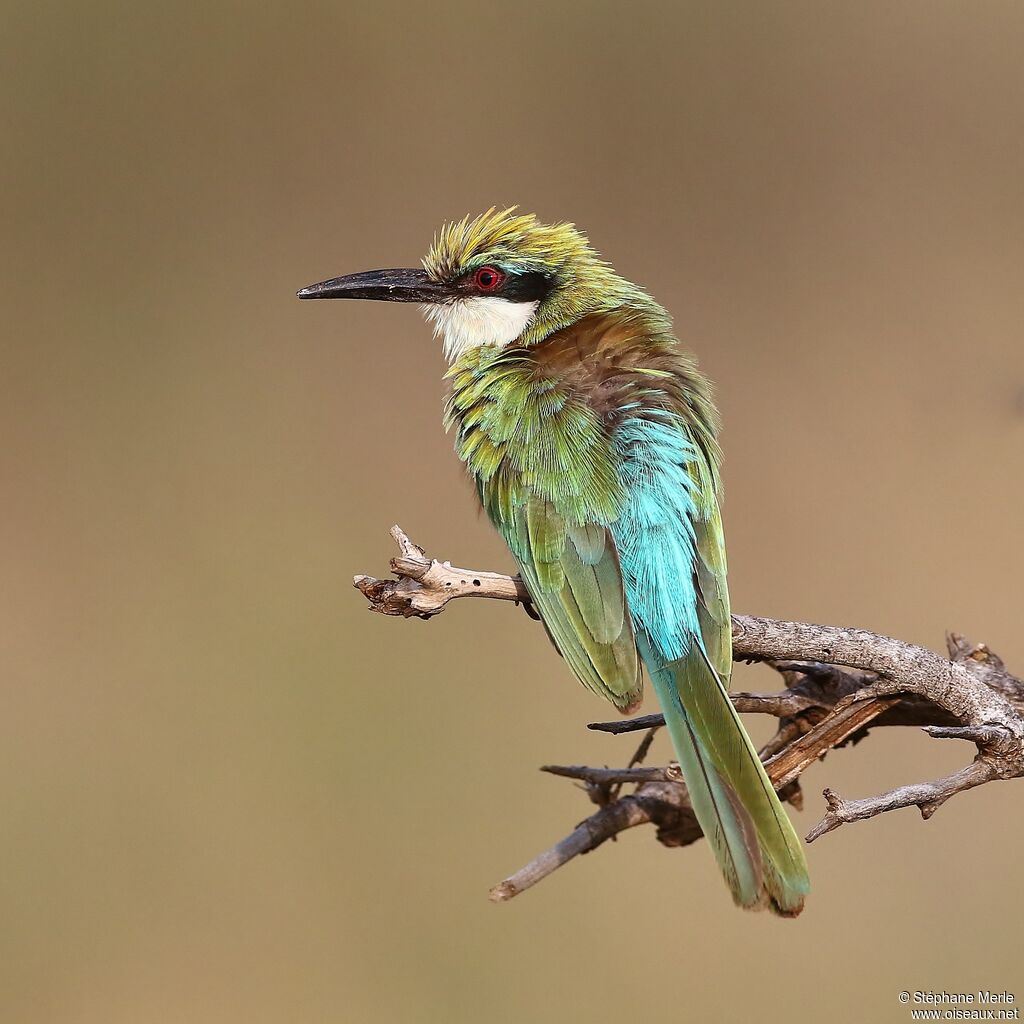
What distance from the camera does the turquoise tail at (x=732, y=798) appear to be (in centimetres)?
189

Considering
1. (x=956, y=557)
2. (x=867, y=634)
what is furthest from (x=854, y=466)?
(x=867, y=634)

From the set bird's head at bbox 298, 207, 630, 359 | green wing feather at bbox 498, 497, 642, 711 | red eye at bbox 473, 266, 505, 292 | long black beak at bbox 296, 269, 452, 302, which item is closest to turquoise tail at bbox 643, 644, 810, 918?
green wing feather at bbox 498, 497, 642, 711

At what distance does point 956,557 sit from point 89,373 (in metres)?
3.33

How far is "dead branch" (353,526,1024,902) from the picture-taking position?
6.03 ft

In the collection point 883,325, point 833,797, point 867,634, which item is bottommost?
point 833,797

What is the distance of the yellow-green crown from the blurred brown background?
1.56m

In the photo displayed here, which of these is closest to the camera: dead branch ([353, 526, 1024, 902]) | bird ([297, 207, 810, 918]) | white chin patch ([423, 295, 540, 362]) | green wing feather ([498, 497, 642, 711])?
dead branch ([353, 526, 1024, 902])

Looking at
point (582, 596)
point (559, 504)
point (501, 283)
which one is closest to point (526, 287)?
point (501, 283)

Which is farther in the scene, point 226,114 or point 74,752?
point 226,114

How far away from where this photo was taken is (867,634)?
6.30 ft

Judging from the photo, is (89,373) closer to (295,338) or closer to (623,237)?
(295,338)

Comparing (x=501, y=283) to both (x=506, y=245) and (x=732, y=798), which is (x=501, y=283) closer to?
(x=506, y=245)

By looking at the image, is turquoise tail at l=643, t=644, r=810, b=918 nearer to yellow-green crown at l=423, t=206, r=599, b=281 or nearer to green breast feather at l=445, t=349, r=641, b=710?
green breast feather at l=445, t=349, r=641, b=710

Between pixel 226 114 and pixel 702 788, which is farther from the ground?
pixel 226 114
